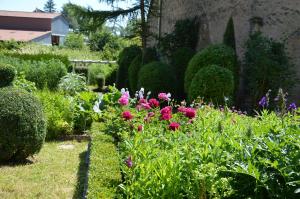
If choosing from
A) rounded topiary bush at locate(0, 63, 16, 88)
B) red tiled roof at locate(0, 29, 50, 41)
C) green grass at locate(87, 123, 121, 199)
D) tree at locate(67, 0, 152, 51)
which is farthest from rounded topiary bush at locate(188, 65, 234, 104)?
red tiled roof at locate(0, 29, 50, 41)

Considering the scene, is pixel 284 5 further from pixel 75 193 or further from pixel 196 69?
pixel 75 193

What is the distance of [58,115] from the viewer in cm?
734

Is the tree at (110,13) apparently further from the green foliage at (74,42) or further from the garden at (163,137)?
the green foliage at (74,42)

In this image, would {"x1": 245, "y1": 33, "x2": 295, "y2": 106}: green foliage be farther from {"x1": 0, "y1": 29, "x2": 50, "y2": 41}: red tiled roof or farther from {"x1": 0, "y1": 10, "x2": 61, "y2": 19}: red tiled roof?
{"x1": 0, "y1": 10, "x2": 61, "y2": 19}: red tiled roof

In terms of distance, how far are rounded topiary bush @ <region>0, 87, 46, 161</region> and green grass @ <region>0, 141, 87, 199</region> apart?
0.24m

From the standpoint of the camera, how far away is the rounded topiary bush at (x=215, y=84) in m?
9.09

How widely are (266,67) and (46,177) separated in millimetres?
6210

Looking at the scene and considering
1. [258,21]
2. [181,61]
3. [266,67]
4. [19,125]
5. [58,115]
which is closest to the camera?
[19,125]

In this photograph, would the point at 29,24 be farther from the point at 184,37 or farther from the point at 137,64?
the point at 184,37

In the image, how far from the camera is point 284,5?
1011cm

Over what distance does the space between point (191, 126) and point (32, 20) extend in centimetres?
4812

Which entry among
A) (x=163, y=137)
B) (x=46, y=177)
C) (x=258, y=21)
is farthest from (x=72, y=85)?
(x=163, y=137)

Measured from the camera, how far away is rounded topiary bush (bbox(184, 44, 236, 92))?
32.3ft

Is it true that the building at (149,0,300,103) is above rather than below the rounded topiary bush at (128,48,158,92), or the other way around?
above
